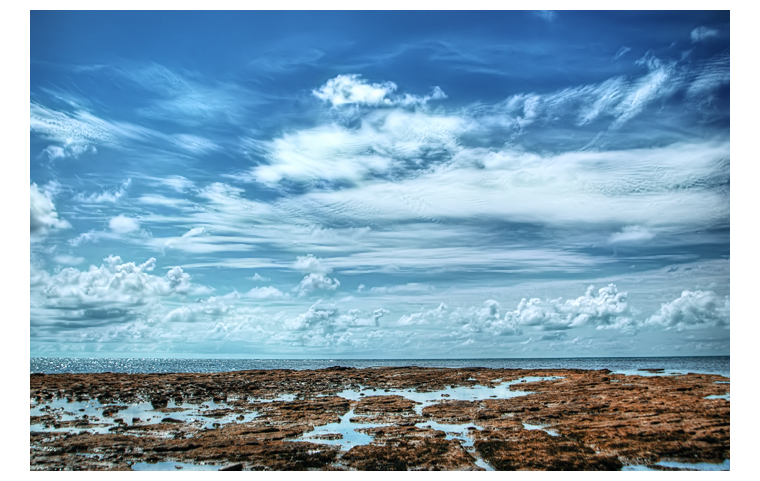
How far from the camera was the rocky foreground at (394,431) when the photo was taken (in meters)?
17.8

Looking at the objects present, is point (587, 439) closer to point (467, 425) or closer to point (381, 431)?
point (467, 425)

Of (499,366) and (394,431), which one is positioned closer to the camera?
(394,431)

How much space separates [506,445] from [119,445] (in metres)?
16.3

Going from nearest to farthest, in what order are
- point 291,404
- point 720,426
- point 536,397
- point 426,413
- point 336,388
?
point 720,426 < point 426,413 < point 291,404 < point 536,397 < point 336,388

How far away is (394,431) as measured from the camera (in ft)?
72.2

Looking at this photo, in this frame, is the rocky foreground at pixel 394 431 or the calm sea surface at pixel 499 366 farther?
the calm sea surface at pixel 499 366

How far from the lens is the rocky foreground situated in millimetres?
17828

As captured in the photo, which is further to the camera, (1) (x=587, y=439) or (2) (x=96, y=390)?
(2) (x=96, y=390)

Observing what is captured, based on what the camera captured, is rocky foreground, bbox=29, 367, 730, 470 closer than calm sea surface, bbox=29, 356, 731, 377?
Yes

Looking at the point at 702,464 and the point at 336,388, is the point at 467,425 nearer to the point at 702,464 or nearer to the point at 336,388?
the point at 702,464

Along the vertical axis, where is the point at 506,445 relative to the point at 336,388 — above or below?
above

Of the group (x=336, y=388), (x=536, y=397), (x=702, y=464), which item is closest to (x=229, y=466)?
(x=702, y=464)

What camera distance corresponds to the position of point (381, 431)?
22047mm
